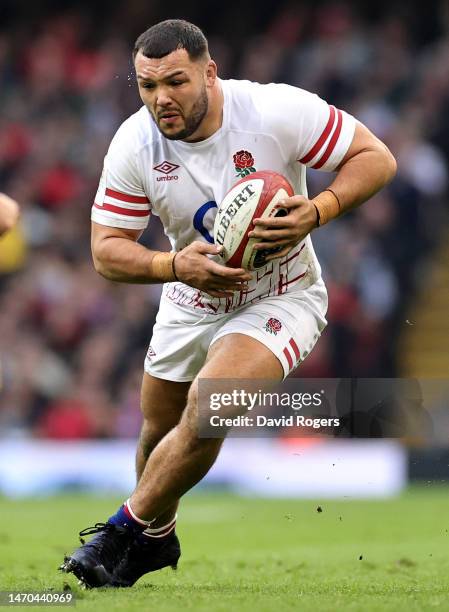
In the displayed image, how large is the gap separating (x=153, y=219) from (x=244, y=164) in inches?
347

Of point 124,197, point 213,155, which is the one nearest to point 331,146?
point 213,155

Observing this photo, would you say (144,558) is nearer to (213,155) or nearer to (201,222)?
(201,222)

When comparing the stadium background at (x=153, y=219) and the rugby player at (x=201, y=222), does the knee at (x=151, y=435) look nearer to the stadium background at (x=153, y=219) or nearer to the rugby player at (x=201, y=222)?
the rugby player at (x=201, y=222)

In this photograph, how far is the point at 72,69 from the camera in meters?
16.8

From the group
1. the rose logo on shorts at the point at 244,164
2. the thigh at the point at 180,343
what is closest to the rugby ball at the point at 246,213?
the rose logo on shorts at the point at 244,164

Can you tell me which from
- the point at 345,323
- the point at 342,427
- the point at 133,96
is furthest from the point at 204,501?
the point at 342,427

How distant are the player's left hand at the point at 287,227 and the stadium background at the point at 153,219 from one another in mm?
7423

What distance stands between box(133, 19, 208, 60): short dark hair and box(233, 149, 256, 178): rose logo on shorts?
0.51 m

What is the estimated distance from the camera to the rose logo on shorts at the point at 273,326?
592 cm

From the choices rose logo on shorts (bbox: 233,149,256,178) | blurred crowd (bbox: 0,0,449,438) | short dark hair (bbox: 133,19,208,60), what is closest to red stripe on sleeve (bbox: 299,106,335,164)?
rose logo on shorts (bbox: 233,149,256,178)

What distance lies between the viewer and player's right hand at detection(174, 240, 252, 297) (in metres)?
5.55

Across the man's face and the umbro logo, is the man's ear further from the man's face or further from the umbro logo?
Answer: the umbro logo

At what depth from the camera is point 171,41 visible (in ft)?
18.8

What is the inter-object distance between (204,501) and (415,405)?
257 inches
